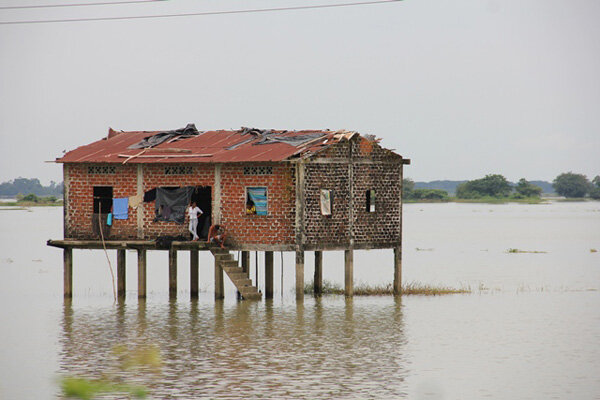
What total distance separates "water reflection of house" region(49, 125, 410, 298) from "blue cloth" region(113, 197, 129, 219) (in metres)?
0.03

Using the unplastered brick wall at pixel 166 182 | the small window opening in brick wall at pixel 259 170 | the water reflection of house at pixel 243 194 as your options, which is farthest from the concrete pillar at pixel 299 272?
the unplastered brick wall at pixel 166 182

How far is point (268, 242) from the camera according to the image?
32.1 meters

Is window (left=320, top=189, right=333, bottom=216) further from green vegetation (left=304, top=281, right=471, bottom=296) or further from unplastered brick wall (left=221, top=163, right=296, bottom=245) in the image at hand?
green vegetation (left=304, top=281, right=471, bottom=296)

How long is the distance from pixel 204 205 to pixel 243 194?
2770 millimetres

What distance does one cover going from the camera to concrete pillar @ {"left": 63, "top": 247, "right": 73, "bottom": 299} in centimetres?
3462

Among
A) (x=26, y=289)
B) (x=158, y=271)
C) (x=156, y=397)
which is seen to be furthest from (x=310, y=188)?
(x=158, y=271)

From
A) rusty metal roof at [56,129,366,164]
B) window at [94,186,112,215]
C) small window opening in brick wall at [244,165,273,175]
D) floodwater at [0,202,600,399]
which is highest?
rusty metal roof at [56,129,366,164]

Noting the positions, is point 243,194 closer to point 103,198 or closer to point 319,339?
point 103,198

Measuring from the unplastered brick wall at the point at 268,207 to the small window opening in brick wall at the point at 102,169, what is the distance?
12.5 ft

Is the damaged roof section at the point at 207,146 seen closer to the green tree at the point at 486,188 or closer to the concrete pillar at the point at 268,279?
the concrete pillar at the point at 268,279

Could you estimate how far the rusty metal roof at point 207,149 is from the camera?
32094 mm

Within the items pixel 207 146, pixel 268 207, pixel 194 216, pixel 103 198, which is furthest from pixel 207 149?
pixel 103 198

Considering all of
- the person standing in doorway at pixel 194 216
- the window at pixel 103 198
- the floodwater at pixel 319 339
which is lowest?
the floodwater at pixel 319 339

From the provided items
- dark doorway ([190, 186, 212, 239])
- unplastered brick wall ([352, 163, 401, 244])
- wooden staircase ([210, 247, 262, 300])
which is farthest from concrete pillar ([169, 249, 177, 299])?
unplastered brick wall ([352, 163, 401, 244])
